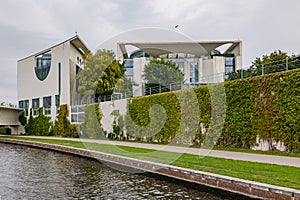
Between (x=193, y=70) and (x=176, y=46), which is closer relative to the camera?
Result: (x=176, y=46)

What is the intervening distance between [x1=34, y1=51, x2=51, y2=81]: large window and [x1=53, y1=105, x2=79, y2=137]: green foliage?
5.70 meters

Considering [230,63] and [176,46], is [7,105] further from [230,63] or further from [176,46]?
[230,63]

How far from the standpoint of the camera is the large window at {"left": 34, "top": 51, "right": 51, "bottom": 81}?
4038 cm

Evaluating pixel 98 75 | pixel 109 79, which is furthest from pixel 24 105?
pixel 109 79

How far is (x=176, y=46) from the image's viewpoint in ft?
167

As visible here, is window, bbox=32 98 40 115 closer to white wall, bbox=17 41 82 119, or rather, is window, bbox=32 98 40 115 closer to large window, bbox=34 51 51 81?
white wall, bbox=17 41 82 119

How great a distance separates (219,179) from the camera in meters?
8.68

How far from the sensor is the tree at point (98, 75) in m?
36.5

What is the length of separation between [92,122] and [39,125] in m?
10.9

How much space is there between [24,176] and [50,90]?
29.1m

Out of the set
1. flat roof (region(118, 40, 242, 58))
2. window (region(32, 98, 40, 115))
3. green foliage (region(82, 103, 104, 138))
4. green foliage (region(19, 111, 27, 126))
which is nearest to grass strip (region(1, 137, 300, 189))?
green foliage (region(82, 103, 104, 138))

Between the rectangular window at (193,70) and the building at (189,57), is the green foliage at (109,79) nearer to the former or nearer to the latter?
the building at (189,57)

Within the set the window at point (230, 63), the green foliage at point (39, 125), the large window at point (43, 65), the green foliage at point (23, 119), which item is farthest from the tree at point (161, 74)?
the green foliage at point (23, 119)

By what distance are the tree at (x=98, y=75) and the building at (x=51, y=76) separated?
1.75 metres
